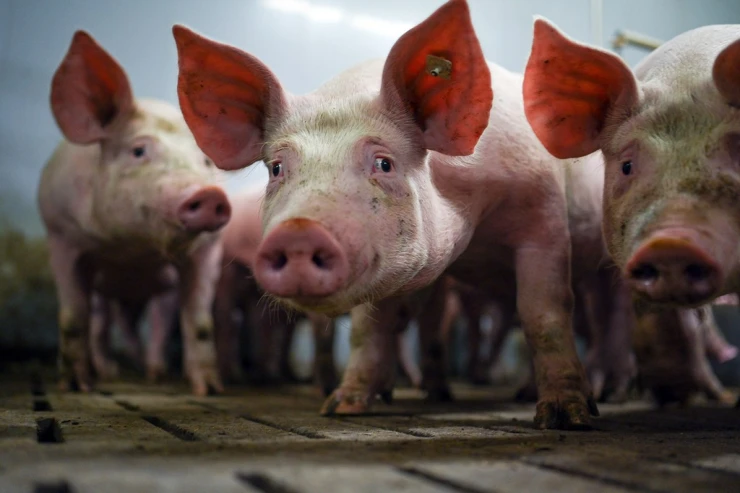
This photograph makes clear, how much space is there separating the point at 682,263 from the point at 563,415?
90 centimetres

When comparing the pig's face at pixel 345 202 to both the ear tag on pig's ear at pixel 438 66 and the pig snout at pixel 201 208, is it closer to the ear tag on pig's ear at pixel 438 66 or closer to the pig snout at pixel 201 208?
the ear tag on pig's ear at pixel 438 66

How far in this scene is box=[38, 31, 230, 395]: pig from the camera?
4078 millimetres

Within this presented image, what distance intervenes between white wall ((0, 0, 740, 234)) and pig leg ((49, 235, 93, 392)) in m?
1.21

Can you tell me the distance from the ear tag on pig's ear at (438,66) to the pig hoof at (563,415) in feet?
4.10

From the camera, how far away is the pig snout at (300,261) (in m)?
2.12

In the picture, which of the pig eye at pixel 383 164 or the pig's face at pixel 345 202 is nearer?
the pig's face at pixel 345 202

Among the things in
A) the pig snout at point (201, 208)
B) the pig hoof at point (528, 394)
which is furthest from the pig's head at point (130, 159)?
the pig hoof at point (528, 394)

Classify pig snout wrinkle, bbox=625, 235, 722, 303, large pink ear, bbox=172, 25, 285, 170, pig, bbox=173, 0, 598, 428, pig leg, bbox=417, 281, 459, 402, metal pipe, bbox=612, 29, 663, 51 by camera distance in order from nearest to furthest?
pig snout wrinkle, bbox=625, 235, 722, 303, pig, bbox=173, 0, 598, 428, large pink ear, bbox=172, 25, 285, 170, metal pipe, bbox=612, 29, 663, 51, pig leg, bbox=417, 281, 459, 402

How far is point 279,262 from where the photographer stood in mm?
2189

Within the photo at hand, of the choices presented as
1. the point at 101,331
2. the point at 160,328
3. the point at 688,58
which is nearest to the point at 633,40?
the point at 688,58

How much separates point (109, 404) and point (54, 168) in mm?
1958

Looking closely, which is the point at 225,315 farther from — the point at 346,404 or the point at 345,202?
the point at 345,202

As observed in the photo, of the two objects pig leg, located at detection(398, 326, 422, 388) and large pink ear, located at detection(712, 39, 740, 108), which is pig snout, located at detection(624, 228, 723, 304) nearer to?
large pink ear, located at detection(712, 39, 740, 108)

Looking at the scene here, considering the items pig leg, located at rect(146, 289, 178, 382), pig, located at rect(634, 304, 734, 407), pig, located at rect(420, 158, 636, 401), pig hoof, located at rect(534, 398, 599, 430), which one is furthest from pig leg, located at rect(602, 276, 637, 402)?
pig leg, located at rect(146, 289, 178, 382)
